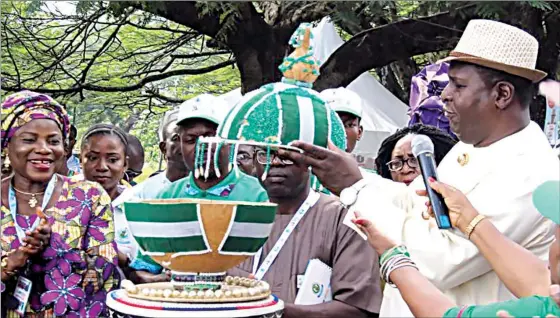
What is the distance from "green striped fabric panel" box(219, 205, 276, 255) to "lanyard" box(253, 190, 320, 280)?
47cm

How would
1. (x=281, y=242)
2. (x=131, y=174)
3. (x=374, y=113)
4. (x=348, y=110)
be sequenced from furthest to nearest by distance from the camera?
(x=374, y=113), (x=131, y=174), (x=348, y=110), (x=281, y=242)

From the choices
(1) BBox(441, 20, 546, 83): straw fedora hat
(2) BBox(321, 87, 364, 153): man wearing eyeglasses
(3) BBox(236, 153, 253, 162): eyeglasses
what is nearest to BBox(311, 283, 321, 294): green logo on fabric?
(1) BBox(441, 20, 546, 83): straw fedora hat

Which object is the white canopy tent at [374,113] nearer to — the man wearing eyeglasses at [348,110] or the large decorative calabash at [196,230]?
the man wearing eyeglasses at [348,110]

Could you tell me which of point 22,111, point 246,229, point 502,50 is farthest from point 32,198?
point 502,50

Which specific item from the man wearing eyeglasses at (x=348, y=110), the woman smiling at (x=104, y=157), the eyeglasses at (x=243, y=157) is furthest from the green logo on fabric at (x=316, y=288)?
the woman smiling at (x=104, y=157)

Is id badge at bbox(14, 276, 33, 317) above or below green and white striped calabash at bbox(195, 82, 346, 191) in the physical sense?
below

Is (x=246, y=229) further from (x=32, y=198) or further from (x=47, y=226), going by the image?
(x=32, y=198)

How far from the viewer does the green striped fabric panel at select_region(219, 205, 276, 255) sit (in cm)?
253

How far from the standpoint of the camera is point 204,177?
163 inches

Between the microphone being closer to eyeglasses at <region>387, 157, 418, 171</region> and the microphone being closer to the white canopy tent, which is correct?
eyeglasses at <region>387, 157, 418, 171</region>

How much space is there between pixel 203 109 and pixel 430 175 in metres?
2.01

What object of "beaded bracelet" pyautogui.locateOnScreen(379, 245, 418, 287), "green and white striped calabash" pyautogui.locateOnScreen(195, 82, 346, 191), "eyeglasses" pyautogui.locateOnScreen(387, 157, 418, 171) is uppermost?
"green and white striped calabash" pyautogui.locateOnScreen(195, 82, 346, 191)

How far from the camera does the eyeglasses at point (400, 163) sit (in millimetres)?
4648

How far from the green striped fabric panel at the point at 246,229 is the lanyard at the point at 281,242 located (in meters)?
0.47
